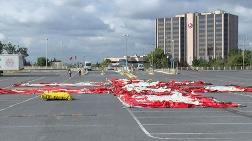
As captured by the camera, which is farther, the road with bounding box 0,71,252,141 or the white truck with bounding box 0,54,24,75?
the white truck with bounding box 0,54,24,75

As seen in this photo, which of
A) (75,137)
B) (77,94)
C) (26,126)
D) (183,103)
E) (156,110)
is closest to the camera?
(75,137)

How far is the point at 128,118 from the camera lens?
20.8m

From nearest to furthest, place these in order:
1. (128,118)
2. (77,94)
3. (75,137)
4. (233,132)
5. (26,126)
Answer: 1. (75,137)
2. (233,132)
3. (26,126)
4. (128,118)
5. (77,94)

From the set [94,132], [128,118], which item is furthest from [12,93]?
[94,132]

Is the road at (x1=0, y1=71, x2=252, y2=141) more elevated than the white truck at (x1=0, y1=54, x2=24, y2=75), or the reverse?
the white truck at (x1=0, y1=54, x2=24, y2=75)

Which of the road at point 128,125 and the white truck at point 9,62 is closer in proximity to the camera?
the road at point 128,125

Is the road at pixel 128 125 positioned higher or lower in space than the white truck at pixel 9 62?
lower

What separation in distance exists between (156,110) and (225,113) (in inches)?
128

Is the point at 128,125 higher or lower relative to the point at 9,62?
lower

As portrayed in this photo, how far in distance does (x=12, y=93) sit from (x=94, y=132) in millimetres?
26252

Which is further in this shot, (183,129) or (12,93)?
(12,93)

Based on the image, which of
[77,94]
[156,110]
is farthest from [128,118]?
[77,94]

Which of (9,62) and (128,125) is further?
(9,62)

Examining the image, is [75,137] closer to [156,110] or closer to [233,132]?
[233,132]
